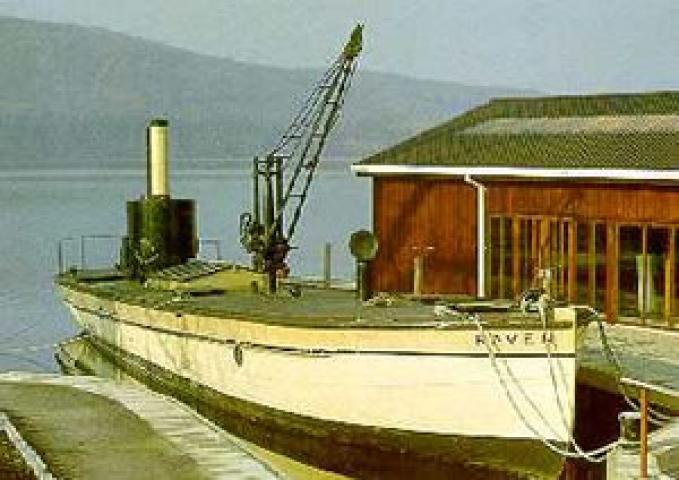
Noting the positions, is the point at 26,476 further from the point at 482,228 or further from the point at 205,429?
the point at 482,228

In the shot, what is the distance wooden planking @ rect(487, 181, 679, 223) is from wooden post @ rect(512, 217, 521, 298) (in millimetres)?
365

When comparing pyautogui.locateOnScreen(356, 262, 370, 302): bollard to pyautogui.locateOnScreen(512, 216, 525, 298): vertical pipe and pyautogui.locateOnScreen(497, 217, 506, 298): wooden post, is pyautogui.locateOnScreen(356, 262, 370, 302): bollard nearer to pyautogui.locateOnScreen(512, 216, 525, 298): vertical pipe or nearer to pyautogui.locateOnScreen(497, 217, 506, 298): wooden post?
pyautogui.locateOnScreen(512, 216, 525, 298): vertical pipe

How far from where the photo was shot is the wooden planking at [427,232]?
107ft

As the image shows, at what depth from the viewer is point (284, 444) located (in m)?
25.9

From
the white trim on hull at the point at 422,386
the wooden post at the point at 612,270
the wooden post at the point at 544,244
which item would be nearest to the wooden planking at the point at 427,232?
the wooden post at the point at 544,244

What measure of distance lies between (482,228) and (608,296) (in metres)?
3.77

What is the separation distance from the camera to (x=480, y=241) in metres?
32.3

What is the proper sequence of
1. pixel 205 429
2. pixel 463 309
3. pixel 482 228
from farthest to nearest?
pixel 482 228 < pixel 463 309 < pixel 205 429

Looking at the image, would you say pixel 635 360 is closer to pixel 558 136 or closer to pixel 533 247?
pixel 533 247

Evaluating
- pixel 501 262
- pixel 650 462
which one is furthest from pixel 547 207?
pixel 650 462

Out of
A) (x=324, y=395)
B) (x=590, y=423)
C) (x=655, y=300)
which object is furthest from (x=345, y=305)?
(x=655, y=300)

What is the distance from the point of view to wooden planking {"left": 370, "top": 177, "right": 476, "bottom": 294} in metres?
32.6

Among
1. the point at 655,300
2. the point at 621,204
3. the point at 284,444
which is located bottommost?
the point at 284,444

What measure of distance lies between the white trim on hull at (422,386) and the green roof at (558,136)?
7786 millimetres
